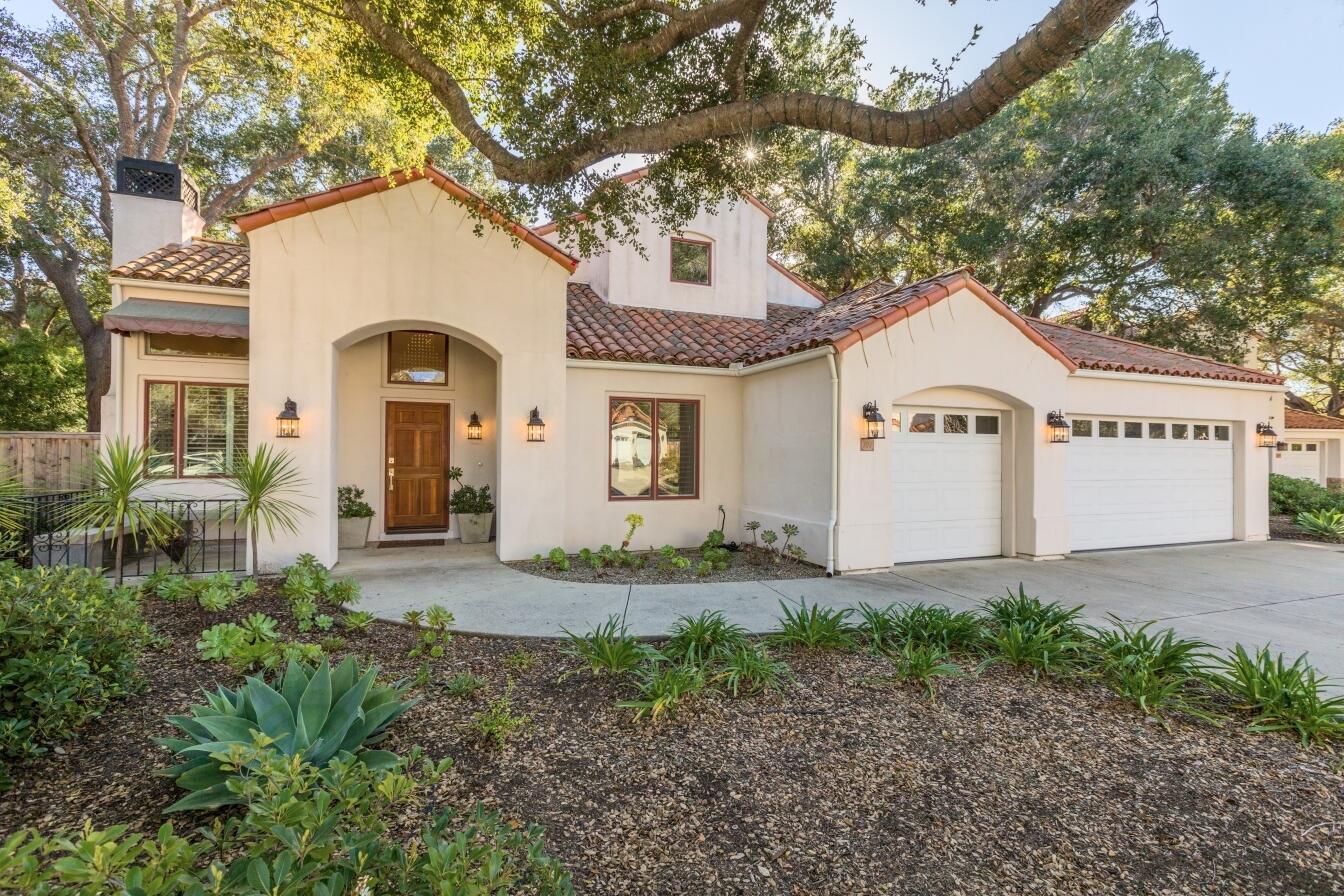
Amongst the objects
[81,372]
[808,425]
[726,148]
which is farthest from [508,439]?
[81,372]

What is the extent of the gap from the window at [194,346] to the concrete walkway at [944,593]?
3704 mm

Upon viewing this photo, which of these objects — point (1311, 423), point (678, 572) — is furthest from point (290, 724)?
point (1311, 423)

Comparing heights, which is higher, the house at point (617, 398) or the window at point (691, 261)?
the window at point (691, 261)

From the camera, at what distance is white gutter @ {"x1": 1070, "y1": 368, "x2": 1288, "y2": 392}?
10.3 meters

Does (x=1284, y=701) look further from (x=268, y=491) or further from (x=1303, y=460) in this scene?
(x=1303, y=460)

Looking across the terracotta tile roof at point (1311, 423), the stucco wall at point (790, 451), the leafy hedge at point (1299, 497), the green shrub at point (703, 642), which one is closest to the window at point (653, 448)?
the stucco wall at point (790, 451)

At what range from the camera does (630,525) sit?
1021 cm

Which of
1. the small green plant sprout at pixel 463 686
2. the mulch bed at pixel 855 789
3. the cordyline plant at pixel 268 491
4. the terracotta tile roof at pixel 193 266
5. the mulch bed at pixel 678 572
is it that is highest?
the terracotta tile roof at pixel 193 266

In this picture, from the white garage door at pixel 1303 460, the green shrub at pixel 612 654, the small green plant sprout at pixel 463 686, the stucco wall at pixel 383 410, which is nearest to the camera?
the small green plant sprout at pixel 463 686

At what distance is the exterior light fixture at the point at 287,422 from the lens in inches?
315

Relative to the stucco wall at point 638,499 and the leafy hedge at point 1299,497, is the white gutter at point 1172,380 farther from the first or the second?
the stucco wall at point 638,499

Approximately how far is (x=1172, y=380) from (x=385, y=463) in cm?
1463

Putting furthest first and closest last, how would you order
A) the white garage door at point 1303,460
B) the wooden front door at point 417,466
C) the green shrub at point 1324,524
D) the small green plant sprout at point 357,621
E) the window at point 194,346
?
the white garage door at point 1303,460 → the green shrub at point 1324,524 → the wooden front door at point 417,466 → the window at point 194,346 → the small green plant sprout at point 357,621

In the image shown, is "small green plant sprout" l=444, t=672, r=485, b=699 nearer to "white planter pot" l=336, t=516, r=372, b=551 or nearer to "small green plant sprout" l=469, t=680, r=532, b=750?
"small green plant sprout" l=469, t=680, r=532, b=750
